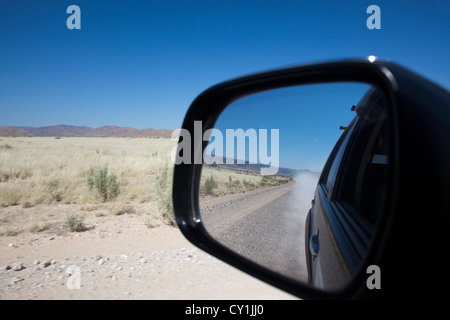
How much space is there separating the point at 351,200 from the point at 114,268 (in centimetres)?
500

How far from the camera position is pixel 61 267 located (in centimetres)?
581

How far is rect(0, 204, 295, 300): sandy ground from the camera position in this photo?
4691 millimetres

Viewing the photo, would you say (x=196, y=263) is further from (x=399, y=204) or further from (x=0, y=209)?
(x=0, y=209)

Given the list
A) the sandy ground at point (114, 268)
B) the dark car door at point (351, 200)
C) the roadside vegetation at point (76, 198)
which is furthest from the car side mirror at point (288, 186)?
the roadside vegetation at point (76, 198)

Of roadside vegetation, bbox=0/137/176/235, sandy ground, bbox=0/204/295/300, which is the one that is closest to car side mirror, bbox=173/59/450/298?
sandy ground, bbox=0/204/295/300

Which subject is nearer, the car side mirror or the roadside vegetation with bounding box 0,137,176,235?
the car side mirror

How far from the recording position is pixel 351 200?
2043 mm

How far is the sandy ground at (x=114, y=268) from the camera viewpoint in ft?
15.4

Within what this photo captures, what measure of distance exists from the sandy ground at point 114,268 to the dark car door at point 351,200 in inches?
99.3

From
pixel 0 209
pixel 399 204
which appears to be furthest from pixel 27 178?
pixel 399 204

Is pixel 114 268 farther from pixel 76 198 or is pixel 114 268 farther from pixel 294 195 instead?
pixel 76 198

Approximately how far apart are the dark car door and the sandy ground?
8.28ft

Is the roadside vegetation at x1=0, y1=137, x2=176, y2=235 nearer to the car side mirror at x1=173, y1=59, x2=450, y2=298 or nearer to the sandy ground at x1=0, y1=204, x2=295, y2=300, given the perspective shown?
the sandy ground at x1=0, y1=204, x2=295, y2=300

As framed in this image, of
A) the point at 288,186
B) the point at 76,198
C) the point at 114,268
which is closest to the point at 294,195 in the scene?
the point at 288,186
